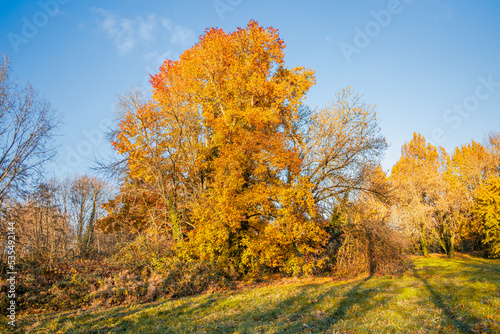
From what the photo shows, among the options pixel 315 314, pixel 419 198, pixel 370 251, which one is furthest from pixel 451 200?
pixel 315 314

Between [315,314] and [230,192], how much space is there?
8530mm

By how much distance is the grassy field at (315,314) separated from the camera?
701cm

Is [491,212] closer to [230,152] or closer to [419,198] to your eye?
[419,198]

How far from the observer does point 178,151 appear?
1878 cm

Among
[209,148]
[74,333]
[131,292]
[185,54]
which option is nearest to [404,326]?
[74,333]

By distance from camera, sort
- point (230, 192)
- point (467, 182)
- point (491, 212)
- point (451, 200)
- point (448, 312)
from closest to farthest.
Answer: point (448, 312), point (230, 192), point (491, 212), point (451, 200), point (467, 182)

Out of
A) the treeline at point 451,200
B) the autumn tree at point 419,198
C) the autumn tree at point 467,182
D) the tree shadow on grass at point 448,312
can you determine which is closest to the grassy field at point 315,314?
the tree shadow on grass at point 448,312

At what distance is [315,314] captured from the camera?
8.44 m

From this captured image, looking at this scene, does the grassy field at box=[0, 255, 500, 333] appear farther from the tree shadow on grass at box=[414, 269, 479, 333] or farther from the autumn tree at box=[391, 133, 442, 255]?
the autumn tree at box=[391, 133, 442, 255]

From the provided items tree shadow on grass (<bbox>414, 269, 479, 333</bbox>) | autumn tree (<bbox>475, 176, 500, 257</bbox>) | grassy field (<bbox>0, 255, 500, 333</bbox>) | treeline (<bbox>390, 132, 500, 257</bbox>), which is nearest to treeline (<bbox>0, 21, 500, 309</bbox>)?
grassy field (<bbox>0, 255, 500, 333</bbox>)

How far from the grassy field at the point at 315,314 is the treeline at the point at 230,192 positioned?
3.41 metres

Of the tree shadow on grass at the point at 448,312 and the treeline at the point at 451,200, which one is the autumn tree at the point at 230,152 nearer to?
the tree shadow on grass at the point at 448,312

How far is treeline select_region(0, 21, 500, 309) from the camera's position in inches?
587

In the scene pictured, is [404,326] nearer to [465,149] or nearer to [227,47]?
[227,47]
